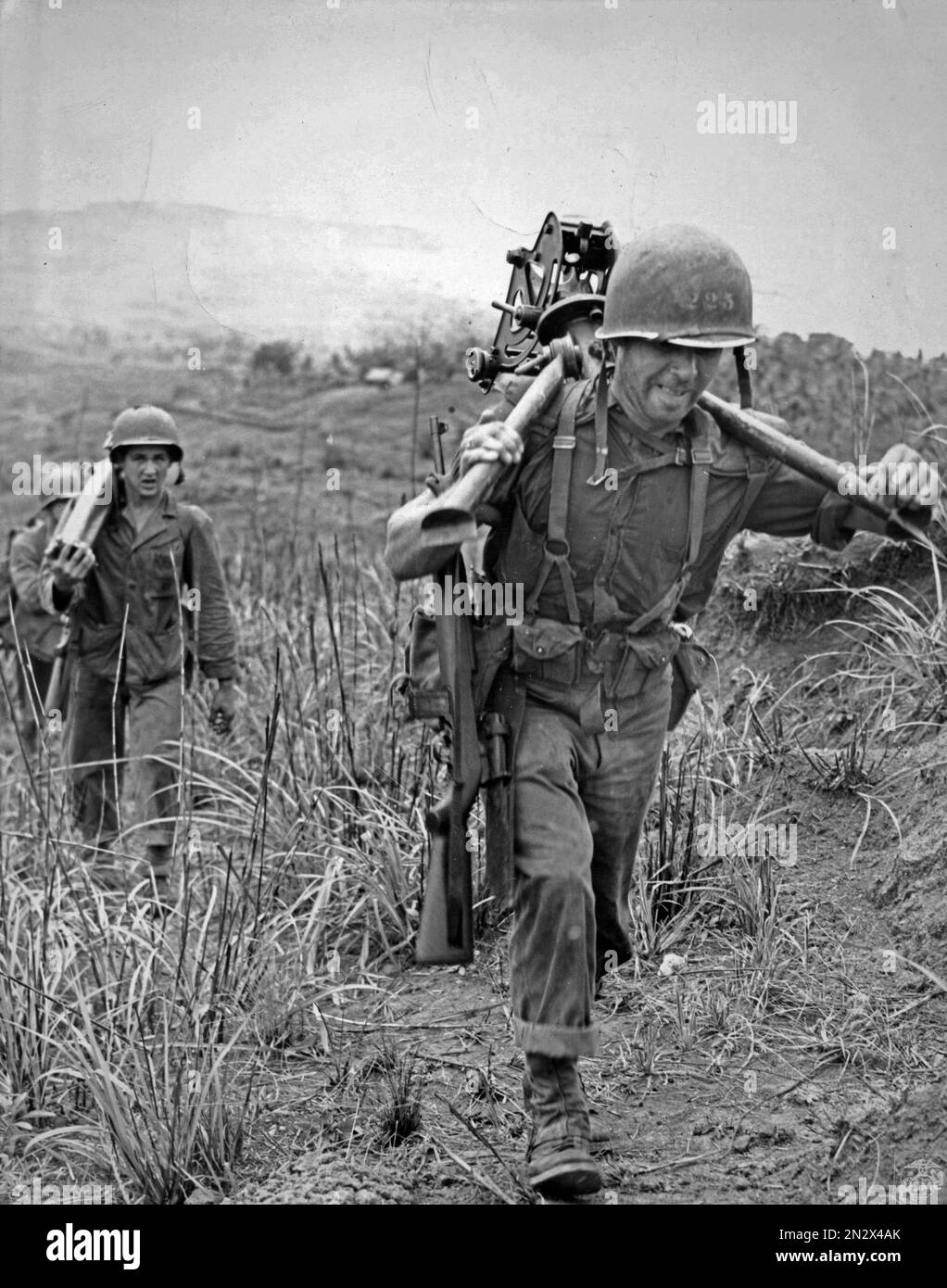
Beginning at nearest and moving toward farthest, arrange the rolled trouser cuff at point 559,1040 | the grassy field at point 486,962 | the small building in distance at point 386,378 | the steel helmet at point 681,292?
1. the steel helmet at point 681,292
2. the rolled trouser cuff at point 559,1040
3. the grassy field at point 486,962
4. the small building in distance at point 386,378

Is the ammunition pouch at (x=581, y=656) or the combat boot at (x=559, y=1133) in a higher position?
the ammunition pouch at (x=581, y=656)

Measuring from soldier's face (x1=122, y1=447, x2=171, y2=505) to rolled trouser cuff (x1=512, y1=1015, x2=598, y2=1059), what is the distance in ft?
12.4

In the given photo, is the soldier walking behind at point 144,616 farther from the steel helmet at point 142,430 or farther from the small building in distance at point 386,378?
the small building in distance at point 386,378

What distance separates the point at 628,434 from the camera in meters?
3.72

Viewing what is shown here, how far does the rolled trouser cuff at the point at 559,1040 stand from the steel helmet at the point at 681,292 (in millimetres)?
1536

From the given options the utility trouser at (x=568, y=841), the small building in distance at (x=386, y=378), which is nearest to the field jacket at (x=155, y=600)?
the utility trouser at (x=568, y=841)

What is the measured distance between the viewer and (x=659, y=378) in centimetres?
359

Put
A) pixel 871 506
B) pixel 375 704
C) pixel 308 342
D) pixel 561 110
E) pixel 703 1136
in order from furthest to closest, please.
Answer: pixel 308 342 → pixel 561 110 → pixel 375 704 → pixel 703 1136 → pixel 871 506

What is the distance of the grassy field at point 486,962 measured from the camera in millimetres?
3898

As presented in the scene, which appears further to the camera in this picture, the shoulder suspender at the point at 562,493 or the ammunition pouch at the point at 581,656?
the ammunition pouch at the point at 581,656

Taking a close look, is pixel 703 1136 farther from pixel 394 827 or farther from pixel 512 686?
pixel 394 827
